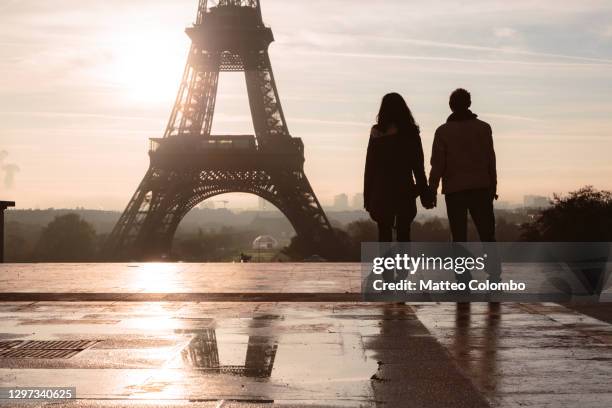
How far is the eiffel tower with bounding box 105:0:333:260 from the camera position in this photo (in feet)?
166

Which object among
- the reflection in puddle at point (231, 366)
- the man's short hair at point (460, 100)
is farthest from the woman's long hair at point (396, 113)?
the reflection in puddle at point (231, 366)

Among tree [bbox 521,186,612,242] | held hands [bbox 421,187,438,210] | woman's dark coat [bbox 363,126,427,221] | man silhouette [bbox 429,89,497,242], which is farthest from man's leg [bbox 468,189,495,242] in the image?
tree [bbox 521,186,612,242]

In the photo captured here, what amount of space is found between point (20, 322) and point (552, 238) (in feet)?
107

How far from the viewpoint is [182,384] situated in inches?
184

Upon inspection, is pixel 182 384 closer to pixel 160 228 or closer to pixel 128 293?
pixel 128 293

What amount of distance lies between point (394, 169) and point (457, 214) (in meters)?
0.68

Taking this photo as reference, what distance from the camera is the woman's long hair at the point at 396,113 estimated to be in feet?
28.4

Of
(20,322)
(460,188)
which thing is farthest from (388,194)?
(20,322)

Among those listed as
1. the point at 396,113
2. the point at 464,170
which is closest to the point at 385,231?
the point at 464,170

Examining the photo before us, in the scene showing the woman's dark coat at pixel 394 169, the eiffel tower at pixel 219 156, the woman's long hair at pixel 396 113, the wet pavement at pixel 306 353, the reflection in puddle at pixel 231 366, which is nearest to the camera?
the wet pavement at pixel 306 353

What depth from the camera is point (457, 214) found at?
8891mm

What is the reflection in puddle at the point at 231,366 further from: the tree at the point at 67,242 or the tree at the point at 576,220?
the tree at the point at 67,242

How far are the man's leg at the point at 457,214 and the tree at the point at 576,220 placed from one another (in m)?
27.4

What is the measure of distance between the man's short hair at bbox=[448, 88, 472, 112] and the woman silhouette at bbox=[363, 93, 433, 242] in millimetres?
458
